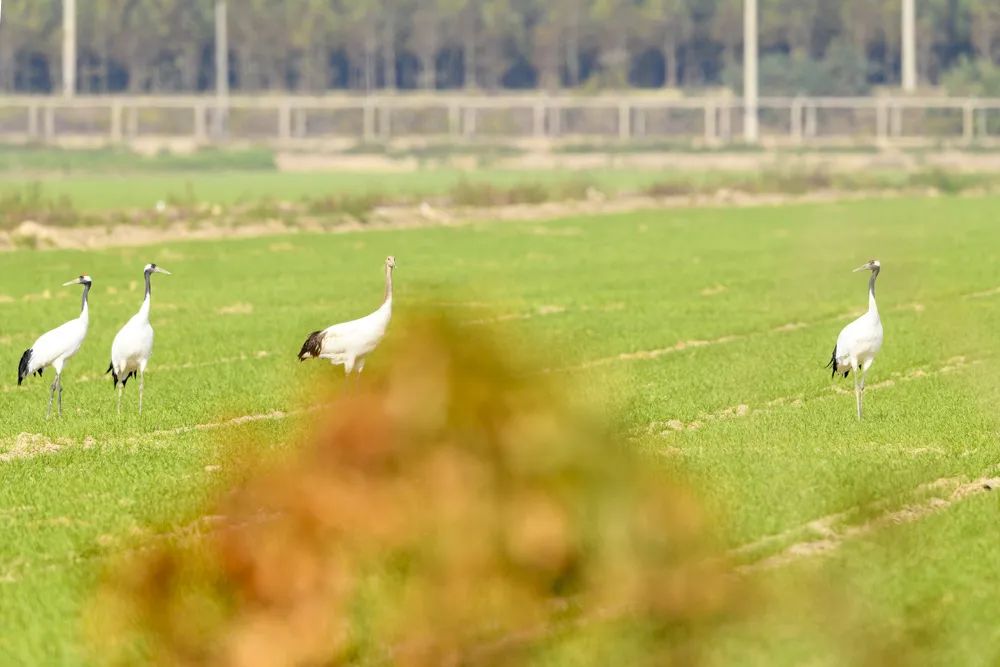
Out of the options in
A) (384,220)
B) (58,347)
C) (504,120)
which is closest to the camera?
(58,347)

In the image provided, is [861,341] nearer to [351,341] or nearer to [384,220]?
[351,341]

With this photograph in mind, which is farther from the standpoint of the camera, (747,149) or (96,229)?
(747,149)

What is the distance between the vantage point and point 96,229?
50.8 m

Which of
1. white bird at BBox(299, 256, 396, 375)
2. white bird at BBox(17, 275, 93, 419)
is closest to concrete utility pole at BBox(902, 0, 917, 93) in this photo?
white bird at BBox(299, 256, 396, 375)

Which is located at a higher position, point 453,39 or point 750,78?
point 453,39

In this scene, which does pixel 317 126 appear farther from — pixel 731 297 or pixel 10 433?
pixel 10 433

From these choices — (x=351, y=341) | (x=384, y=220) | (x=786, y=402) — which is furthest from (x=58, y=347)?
(x=384, y=220)

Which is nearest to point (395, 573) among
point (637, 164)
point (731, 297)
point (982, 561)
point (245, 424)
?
point (982, 561)

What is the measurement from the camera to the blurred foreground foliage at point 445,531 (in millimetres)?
6387

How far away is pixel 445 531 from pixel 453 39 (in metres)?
149

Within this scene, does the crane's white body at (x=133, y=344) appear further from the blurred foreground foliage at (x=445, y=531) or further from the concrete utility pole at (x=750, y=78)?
the concrete utility pole at (x=750, y=78)

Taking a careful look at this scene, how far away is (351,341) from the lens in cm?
2062

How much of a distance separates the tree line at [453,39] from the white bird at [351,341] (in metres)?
126

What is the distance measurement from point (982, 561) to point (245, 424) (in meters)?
7.83
